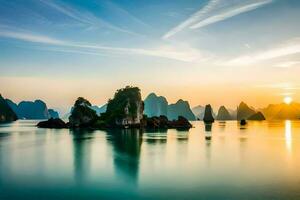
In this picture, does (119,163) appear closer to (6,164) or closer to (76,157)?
(76,157)

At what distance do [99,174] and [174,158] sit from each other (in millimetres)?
15080

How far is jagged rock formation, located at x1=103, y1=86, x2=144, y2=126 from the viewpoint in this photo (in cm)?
12606

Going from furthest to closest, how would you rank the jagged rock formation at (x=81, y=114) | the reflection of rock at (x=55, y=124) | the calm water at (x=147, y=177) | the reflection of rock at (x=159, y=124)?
the reflection of rock at (x=159, y=124)
the reflection of rock at (x=55, y=124)
the jagged rock formation at (x=81, y=114)
the calm water at (x=147, y=177)

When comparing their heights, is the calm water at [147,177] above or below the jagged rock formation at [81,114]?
below

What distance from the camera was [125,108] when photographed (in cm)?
Answer: 12512

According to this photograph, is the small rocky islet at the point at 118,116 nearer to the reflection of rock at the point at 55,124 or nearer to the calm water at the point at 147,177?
the reflection of rock at the point at 55,124

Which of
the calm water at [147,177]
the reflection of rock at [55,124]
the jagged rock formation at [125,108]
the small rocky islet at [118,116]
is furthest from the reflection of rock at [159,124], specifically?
the calm water at [147,177]

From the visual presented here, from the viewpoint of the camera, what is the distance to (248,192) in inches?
1004

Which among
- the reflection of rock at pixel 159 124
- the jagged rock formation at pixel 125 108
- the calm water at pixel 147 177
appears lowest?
the calm water at pixel 147 177

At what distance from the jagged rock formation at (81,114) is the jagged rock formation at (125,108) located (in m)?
7.73

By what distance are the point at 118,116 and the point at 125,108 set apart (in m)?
4.58

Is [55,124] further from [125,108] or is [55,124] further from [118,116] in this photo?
[125,108]

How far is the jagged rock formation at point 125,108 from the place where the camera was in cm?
12606

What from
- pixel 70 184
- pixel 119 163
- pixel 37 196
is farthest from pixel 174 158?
pixel 37 196
